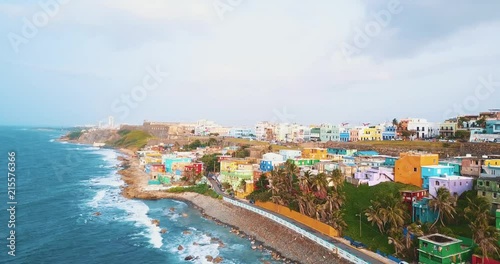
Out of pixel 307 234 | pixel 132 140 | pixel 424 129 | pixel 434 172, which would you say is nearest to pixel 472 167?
pixel 434 172

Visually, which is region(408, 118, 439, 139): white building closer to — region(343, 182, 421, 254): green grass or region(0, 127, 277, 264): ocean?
region(343, 182, 421, 254): green grass

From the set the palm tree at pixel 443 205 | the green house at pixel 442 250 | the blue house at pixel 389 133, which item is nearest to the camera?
the green house at pixel 442 250

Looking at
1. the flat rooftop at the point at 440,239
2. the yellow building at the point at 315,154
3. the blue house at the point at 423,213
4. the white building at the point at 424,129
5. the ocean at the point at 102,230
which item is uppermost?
the white building at the point at 424,129

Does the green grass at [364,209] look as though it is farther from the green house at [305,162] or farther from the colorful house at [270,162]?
the colorful house at [270,162]

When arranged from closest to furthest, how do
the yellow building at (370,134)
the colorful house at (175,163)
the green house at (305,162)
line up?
the green house at (305,162) → the colorful house at (175,163) → the yellow building at (370,134)

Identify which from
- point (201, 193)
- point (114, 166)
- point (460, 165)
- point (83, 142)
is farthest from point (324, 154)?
point (83, 142)

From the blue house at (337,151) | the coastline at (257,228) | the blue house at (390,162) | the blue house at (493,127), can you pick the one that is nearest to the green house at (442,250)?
the coastline at (257,228)

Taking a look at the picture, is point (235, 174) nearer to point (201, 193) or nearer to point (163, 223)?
point (201, 193)
